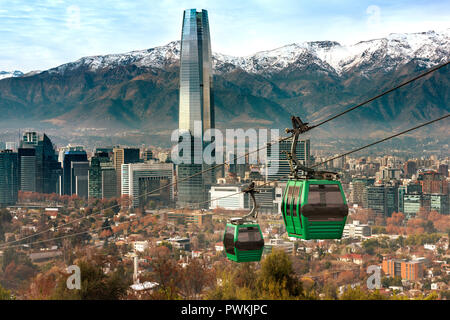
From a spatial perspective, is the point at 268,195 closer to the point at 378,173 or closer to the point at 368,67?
the point at 378,173

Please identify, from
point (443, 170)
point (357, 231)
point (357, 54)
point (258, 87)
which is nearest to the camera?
point (357, 231)

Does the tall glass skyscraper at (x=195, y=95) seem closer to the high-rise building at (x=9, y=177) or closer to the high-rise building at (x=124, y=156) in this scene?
the high-rise building at (x=124, y=156)

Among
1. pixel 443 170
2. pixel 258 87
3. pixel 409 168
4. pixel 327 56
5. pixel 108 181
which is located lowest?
pixel 108 181

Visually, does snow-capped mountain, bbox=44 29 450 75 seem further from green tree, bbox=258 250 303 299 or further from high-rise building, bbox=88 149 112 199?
green tree, bbox=258 250 303 299

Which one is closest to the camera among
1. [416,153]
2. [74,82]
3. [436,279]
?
[436,279]

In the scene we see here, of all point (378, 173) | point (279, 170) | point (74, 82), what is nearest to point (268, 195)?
point (279, 170)

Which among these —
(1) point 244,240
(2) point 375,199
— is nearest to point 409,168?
(2) point 375,199

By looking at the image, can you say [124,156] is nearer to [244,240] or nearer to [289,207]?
[244,240]
